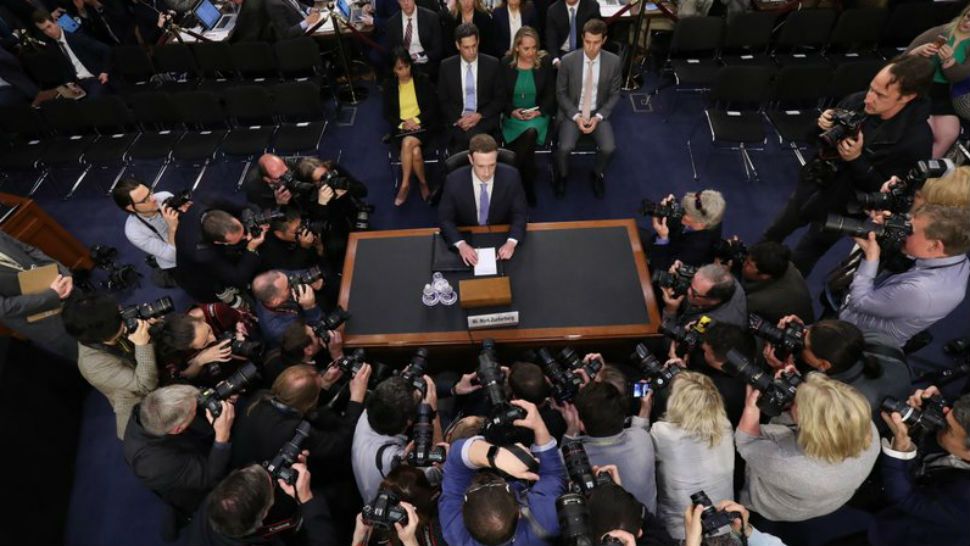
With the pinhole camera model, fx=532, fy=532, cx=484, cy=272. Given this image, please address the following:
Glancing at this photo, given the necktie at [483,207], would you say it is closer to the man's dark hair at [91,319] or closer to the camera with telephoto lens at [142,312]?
the camera with telephoto lens at [142,312]

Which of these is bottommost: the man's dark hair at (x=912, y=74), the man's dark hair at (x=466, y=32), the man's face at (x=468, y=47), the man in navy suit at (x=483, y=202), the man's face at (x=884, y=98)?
the man in navy suit at (x=483, y=202)

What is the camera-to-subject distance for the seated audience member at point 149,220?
139 inches

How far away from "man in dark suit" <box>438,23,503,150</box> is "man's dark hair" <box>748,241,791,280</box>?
281 centimetres

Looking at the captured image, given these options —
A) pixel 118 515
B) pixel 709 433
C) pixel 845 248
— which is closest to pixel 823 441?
pixel 709 433

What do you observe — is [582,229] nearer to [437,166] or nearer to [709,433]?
[709,433]

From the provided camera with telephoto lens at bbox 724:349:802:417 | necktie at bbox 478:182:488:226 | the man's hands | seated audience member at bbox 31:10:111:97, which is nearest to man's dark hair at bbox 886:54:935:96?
camera with telephoto lens at bbox 724:349:802:417

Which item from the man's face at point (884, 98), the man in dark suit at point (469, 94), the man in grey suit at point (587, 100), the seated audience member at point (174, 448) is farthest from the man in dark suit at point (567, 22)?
the seated audience member at point (174, 448)

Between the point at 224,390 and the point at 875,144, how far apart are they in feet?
14.0

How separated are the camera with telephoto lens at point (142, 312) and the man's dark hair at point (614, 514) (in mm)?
2459

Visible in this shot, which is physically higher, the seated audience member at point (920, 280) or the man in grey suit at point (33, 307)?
the seated audience member at point (920, 280)

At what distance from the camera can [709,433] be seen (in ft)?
7.45

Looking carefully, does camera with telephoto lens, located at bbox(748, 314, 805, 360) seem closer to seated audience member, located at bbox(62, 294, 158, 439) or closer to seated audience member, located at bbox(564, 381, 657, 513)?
seated audience member, located at bbox(564, 381, 657, 513)

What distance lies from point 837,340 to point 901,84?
1923mm

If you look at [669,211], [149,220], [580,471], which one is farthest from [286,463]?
[669,211]
